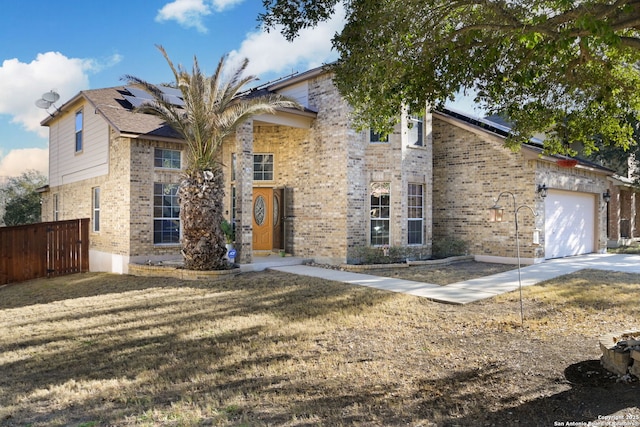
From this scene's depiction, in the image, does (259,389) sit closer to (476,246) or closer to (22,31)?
(476,246)

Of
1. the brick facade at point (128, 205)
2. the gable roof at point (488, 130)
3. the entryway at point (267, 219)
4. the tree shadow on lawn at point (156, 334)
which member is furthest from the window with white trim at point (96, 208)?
the gable roof at point (488, 130)

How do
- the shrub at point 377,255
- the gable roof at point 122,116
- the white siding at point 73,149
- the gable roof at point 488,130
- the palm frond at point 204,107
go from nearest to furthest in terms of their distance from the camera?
1. the palm frond at point 204,107
2. the gable roof at point 122,116
3. the shrub at point 377,255
4. the gable roof at point 488,130
5. the white siding at point 73,149

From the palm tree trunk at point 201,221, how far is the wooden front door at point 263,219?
147 inches

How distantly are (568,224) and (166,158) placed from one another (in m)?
15.4

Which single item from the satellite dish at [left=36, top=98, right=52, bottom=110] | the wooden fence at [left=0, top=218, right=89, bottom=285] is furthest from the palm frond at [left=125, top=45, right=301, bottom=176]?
the satellite dish at [left=36, top=98, right=52, bottom=110]

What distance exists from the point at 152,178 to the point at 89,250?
14.9 ft

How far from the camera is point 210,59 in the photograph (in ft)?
39.6

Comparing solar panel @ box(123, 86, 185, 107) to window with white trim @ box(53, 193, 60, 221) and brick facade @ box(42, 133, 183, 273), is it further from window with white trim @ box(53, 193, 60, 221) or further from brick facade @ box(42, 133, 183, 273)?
window with white trim @ box(53, 193, 60, 221)

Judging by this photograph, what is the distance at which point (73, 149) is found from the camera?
1756 centimetres

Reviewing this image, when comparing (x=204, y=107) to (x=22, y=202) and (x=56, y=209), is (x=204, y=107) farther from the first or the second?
(x=22, y=202)

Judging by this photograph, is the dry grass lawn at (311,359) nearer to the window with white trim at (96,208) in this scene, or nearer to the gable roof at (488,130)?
the gable roof at (488,130)

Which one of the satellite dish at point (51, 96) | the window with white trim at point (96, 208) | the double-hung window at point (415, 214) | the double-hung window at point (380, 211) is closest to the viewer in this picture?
the double-hung window at point (380, 211)

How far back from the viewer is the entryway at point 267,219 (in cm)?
1577

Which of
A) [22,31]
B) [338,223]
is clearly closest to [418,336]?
[338,223]
